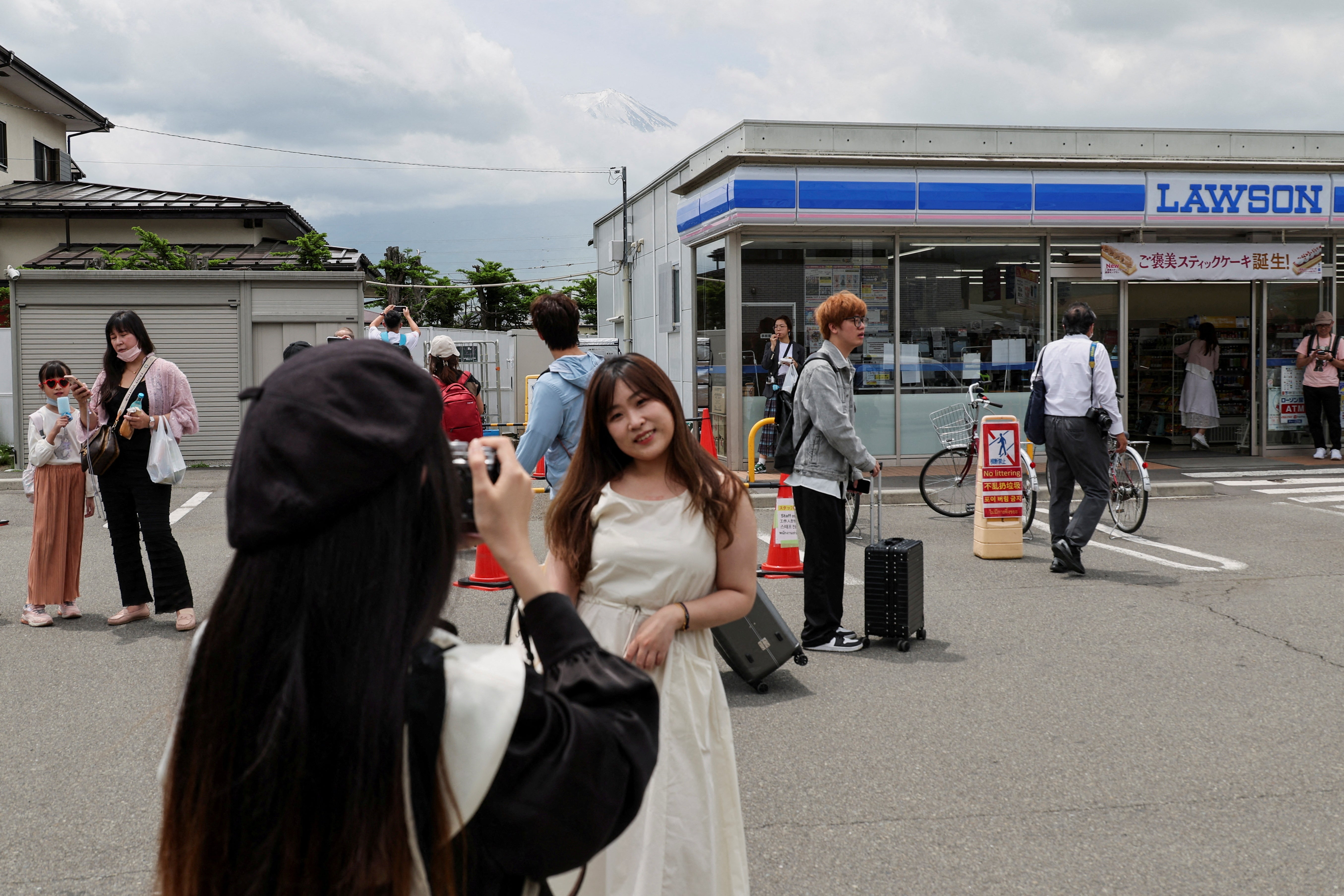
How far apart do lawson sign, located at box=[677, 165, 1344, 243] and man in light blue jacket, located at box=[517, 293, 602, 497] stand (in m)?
9.22

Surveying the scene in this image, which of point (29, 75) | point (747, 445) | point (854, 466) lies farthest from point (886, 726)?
point (29, 75)

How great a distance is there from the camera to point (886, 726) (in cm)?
496

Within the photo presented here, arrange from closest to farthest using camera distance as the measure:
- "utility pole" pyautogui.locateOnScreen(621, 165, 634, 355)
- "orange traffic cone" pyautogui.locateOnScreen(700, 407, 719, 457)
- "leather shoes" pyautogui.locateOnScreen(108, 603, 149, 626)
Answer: "leather shoes" pyautogui.locateOnScreen(108, 603, 149, 626) → "orange traffic cone" pyautogui.locateOnScreen(700, 407, 719, 457) → "utility pole" pyautogui.locateOnScreen(621, 165, 634, 355)

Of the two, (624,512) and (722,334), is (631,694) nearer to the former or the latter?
(624,512)

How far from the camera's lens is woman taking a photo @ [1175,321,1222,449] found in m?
17.1

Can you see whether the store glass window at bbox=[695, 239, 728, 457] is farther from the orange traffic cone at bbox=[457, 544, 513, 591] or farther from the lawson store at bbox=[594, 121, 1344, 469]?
the orange traffic cone at bbox=[457, 544, 513, 591]

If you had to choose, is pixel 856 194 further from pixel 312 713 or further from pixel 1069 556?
pixel 312 713

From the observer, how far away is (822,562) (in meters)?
6.11

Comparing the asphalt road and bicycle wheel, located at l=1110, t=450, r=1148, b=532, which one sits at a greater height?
bicycle wheel, located at l=1110, t=450, r=1148, b=532

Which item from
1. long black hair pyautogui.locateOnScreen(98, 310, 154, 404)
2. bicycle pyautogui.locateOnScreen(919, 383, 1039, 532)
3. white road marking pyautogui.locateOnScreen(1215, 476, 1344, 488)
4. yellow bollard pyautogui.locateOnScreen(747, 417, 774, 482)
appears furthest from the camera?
white road marking pyautogui.locateOnScreen(1215, 476, 1344, 488)

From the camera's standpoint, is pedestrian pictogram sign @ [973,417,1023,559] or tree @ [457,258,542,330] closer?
pedestrian pictogram sign @ [973,417,1023,559]

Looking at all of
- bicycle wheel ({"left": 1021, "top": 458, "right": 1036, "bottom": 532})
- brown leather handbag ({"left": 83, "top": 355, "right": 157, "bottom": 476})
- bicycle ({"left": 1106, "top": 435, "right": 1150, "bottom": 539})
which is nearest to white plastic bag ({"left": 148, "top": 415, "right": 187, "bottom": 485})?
brown leather handbag ({"left": 83, "top": 355, "right": 157, "bottom": 476})

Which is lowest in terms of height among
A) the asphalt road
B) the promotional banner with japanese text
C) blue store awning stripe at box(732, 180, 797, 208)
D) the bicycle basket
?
the asphalt road

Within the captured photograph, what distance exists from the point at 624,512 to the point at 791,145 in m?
12.0
